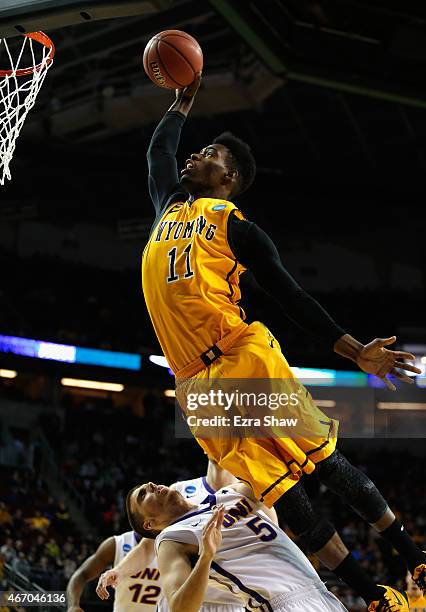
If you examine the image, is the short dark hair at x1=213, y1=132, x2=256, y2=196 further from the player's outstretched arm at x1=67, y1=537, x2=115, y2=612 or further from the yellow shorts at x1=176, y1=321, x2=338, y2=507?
the player's outstretched arm at x1=67, y1=537, x2=115, y2=612

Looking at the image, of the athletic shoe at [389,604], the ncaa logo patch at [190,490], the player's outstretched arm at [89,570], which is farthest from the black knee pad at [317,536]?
the player's outstretched arm at [89,570]

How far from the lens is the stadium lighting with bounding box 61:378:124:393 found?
2072 centimetres

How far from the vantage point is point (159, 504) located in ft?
15.5

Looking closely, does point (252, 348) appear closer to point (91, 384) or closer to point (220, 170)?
point (220, 170)

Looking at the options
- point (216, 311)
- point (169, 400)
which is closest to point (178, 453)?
point (169, 400)

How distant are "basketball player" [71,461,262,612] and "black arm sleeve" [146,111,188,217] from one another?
1711mm

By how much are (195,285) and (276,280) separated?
41cm

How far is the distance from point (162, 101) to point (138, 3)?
12158 millimetres

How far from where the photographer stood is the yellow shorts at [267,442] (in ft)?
13.2

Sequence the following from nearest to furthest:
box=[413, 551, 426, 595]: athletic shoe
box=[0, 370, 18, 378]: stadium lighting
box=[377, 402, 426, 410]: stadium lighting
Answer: box=[413, 551, 426, 595]: athletic shoe → box=[377, 402, 426, 410]: stadium lighting → box=[0, 370, 18, 378]: stadium lighting

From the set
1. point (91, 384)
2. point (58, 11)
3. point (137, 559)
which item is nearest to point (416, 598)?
point (137, 559)

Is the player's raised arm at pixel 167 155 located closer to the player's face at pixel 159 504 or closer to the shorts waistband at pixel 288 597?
the player's face at pixel 159 504

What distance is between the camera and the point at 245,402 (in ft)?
13.5

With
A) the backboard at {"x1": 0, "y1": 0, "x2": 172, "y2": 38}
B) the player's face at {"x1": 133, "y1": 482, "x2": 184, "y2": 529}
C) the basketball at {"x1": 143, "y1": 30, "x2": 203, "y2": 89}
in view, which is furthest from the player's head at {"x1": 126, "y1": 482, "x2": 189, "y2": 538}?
the backboard at {"x1": 0, "y1": 0, "x2": 172, "y2": 38}
